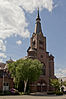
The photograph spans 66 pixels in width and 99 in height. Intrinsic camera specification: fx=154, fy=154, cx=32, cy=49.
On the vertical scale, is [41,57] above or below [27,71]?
above

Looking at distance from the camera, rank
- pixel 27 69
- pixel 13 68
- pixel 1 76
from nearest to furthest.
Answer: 1. pixel 27 69
2. pixel 13 68
3. pixel 1 76

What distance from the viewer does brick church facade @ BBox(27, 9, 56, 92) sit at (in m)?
66.5

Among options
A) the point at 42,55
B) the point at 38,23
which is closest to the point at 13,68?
the point at 42,55

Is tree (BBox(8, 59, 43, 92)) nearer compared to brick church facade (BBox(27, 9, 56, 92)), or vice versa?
tree (BBox(8, 59, 43, 92))

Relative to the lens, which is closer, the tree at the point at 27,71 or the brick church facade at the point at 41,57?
the tree at the point at 27,71

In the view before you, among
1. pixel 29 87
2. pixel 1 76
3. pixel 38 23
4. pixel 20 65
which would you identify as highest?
pixel 38 23

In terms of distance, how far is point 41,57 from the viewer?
6994 cm

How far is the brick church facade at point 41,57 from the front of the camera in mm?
66500

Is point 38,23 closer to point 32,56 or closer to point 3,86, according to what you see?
point 32,56

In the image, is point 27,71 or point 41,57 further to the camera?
point 41,57

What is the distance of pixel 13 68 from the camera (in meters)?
52.8

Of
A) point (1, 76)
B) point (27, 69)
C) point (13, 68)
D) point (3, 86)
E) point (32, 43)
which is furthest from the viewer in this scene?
point (32, 43)

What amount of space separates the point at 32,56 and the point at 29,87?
13.6 meters

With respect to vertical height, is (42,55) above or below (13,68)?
above
